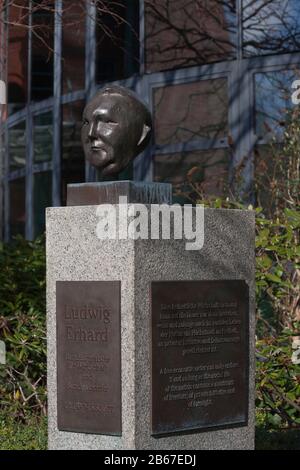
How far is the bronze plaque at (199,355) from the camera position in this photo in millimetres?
6641

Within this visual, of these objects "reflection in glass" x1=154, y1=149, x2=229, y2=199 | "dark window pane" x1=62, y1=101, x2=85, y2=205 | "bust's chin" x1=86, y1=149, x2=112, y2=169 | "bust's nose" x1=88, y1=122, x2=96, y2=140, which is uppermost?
"dark window pane" x1=62, y1=101, x2=85, y2=205

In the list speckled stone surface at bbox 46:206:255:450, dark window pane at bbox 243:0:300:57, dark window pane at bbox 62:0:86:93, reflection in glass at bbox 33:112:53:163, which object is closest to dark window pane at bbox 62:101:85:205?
dark window pane at bbox 62:0:86:93

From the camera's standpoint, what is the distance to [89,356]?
6.68 m

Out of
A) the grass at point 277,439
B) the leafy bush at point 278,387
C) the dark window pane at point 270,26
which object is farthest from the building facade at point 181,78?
the grass at point 277,439

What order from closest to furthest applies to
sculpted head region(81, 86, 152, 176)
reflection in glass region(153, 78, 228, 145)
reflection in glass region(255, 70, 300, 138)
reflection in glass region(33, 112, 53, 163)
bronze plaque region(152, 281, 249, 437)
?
1. bronze plaque region(152, 281, 249, 437)
2. sculpted head region(81, 86, 152, 176)
3. reflection in glass region(255, 70, 300, 138)
4. reflection in glass region(153, 78, 228, 145)
5. reflection in glass region(33, 112, 53, 163)

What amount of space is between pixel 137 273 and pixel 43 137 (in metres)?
9.93

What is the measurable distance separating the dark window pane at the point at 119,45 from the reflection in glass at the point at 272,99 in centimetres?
195

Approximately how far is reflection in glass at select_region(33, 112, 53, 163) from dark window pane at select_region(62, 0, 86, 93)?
769 mm

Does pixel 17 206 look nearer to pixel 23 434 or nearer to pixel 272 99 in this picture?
pixel 272 99

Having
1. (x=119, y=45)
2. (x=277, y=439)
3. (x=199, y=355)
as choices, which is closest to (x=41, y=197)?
(x=119, y=45)

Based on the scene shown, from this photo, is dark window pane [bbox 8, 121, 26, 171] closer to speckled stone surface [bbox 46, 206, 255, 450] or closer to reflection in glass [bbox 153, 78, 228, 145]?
reflection in glass [bbox 153, 78, 228, 145]

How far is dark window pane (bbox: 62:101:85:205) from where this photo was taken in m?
15.1
